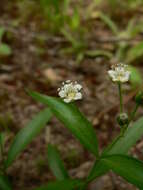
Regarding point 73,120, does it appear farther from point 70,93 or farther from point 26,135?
point 26,135

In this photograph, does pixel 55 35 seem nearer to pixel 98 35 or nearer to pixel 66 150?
pixel 98 35

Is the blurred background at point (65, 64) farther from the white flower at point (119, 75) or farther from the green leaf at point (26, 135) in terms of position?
the white flower at point (119, 75)

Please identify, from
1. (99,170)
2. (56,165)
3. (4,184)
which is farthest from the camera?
(56,165)

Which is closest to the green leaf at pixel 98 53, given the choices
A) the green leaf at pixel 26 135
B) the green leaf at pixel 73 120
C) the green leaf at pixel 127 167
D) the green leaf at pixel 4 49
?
the green leaf at pixel 4 49

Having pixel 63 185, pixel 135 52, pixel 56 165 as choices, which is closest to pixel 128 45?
pixel 135 52

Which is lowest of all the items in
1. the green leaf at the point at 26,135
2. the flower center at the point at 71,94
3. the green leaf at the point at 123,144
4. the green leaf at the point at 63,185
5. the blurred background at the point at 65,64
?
the blurred background at the point at 65,64
